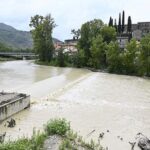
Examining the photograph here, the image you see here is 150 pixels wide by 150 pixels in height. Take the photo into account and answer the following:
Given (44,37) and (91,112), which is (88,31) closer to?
Answer: (44,37)

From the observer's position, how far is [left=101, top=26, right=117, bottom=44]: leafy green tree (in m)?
76.9

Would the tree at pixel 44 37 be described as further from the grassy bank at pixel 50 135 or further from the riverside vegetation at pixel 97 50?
the grassy bank at pixel 50 135

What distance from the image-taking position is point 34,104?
26781mm

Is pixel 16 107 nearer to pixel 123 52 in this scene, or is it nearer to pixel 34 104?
pixel 34 104

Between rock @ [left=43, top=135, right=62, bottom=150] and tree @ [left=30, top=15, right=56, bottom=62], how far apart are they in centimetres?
7082

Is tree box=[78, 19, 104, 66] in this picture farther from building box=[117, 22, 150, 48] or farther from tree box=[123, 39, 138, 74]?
building box=[117, 22, 150, 48]

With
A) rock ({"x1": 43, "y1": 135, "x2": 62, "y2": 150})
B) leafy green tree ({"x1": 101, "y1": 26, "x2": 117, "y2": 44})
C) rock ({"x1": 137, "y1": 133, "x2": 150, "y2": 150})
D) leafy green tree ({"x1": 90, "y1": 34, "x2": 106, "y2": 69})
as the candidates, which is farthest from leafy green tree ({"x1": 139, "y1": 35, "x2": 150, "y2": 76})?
rock ({"x1": 43, "y1": 135, "x2": 62, "y2": 150})

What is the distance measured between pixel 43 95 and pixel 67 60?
167 ft

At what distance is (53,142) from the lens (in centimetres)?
1427

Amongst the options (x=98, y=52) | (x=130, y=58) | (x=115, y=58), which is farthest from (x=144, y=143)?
(x=98, y=52)

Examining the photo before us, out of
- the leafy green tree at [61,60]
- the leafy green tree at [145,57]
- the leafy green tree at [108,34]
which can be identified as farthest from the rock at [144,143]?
the leafy green tree at [61,60]

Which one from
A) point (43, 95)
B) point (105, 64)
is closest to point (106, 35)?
point (105, 64)

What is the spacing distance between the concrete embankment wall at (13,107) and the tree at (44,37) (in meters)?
60.4

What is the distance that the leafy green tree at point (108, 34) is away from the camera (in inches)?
3029
